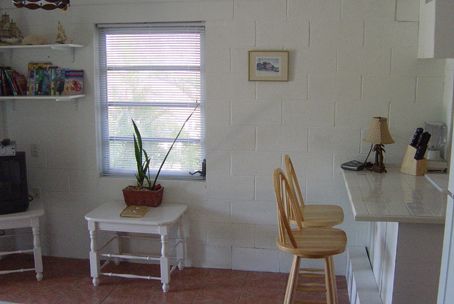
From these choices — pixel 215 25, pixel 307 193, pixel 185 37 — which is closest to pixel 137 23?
pixel 185 37

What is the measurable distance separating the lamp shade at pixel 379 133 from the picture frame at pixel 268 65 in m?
0.70

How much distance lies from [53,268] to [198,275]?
3.77ft

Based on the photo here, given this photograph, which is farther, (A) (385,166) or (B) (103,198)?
(B) (103,198)

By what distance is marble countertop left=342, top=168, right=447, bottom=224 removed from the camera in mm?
2221

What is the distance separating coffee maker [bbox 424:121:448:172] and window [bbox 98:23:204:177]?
5.29 feet

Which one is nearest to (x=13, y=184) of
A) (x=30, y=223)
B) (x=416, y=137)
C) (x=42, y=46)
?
(x=30, y=223)

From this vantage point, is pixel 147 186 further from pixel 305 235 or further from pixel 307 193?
pixel 305 235

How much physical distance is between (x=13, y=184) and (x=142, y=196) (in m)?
0.93

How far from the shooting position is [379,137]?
3.12m

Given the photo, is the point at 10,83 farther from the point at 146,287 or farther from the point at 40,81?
the point at 146,287

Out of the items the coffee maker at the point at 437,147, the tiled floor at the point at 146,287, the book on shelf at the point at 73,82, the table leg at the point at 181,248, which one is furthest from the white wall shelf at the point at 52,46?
the coffee maker at the point at 437,147

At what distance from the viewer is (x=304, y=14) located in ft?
11.1

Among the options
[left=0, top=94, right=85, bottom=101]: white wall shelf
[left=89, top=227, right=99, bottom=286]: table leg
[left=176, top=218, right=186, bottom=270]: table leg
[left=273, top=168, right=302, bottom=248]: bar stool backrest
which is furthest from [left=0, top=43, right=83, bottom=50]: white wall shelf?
[left=273, top=168, right=302, bottom=248]: bar stool backrest

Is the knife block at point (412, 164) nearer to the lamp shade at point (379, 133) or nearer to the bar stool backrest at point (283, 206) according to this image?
the lamp shade at point (379, 133)
